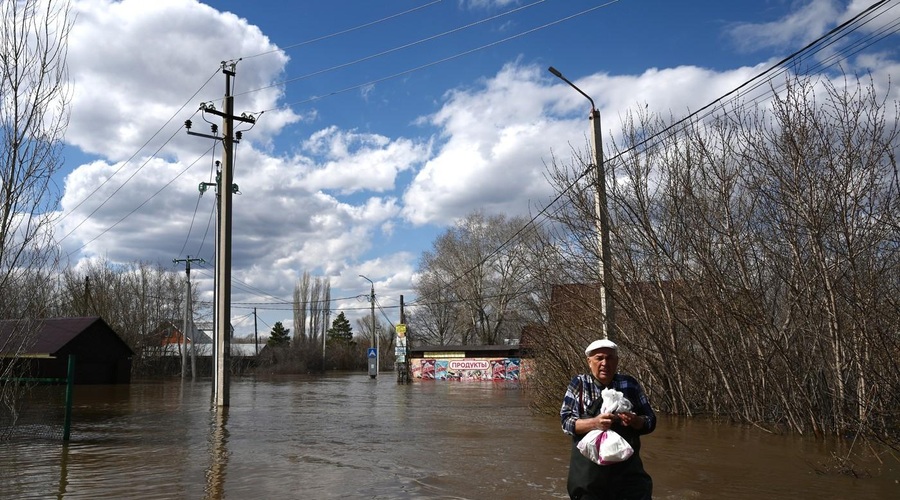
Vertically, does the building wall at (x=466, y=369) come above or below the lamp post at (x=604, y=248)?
below

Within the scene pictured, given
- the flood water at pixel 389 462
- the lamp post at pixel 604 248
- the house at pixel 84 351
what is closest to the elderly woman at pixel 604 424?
the flood water at pixel 389 462

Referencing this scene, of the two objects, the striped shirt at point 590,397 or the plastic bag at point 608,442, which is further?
the striped shirt at point 590,397

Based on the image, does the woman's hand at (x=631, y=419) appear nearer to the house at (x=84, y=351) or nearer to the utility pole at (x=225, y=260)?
the utility pole at (x=225, y=260)

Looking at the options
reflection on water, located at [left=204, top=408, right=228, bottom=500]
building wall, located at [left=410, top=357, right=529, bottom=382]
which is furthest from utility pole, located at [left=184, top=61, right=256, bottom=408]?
building wall, located at [left=410, top=357, right=529, bottom=382]

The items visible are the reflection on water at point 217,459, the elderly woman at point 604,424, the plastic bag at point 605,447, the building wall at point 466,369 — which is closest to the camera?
the plastic bag at point 605,447

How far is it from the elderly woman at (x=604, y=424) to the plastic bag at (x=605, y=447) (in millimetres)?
48

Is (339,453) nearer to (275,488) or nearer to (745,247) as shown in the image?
(275,488)

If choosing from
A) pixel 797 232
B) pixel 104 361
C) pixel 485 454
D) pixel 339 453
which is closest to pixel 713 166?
pixel 797 232

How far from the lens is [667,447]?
429 inches

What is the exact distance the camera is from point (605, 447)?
153 inches

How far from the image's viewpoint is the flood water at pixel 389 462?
299 inches

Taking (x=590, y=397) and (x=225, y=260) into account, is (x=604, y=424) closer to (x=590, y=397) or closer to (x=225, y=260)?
(x=590, y=397)

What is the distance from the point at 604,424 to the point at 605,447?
0.13m

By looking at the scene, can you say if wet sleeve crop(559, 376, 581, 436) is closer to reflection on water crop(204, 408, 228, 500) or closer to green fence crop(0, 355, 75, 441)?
reflection on water crop(204, 408, 228, 500)
